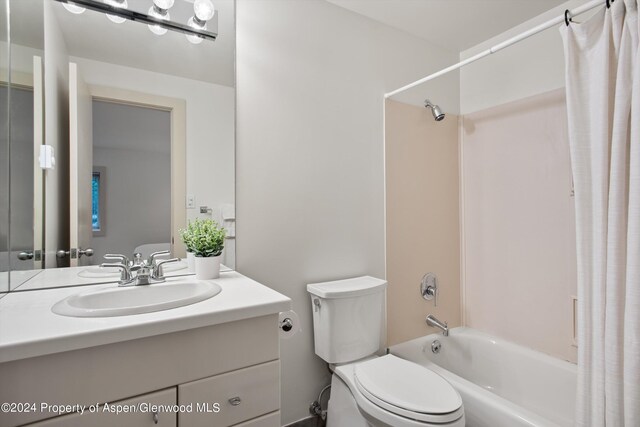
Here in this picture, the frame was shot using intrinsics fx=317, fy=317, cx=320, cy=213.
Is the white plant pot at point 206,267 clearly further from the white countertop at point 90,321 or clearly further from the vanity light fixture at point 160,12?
the vanity light fixture at point 160,12

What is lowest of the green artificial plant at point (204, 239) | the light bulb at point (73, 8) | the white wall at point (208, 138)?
the green artificial plant at point (204, 239)

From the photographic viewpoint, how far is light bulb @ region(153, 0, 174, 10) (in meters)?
1.39

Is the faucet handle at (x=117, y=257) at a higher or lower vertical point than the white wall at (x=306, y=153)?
lower

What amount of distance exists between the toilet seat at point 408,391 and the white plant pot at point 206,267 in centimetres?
76

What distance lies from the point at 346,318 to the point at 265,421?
65 cm

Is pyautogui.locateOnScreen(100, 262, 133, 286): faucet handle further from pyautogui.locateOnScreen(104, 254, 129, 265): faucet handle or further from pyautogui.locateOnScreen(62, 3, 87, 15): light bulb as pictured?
pyautogui.locateOnScreen(62, 3, 87, 15): light bulb

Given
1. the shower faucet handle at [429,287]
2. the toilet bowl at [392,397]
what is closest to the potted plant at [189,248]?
the toilet bowl at [392,397]

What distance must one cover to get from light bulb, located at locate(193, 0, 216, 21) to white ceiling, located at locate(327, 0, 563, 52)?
0.68m

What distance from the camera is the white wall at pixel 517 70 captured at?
1.82 meters

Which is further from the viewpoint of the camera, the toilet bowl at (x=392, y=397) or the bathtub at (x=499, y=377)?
the bathtub at (x=499, y=377)

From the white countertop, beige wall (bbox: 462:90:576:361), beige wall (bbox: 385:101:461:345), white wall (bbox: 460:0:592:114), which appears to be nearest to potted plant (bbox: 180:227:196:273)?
the white countertop

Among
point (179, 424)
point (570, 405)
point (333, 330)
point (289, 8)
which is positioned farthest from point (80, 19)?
point (570, 405)

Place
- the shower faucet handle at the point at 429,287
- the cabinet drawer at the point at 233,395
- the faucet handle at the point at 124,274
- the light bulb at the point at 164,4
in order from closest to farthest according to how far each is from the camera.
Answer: the cabinet drawer at the point at 233,395 → the faucet handle at the point at 124,274 → the light bulb at the point at 164,4 → the shower faucet handle at the point at 429,287

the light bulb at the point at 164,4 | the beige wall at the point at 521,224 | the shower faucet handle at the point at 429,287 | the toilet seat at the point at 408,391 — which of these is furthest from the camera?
the shower faucet handle at the point at 429,287
